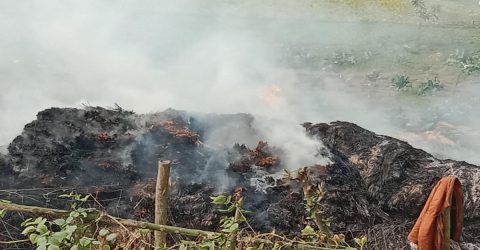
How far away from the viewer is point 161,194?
305 centimetres

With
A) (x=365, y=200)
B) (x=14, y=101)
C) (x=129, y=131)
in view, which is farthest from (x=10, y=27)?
(x=365, y=200)

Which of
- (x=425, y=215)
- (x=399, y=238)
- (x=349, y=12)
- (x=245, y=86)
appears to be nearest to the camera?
(x=425, y=215)

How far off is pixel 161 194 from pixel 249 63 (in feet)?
50.3

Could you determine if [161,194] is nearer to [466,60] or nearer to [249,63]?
[249,63]

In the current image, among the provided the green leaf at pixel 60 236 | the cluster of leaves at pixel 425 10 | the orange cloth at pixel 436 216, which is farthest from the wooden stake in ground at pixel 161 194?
the cluster of leaves at pixel 425 10

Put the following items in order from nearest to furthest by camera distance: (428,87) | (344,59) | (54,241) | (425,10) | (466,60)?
(54,241), (428,87), (466,60), (344,59), (425,10)

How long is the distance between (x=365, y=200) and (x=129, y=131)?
10.8 ft

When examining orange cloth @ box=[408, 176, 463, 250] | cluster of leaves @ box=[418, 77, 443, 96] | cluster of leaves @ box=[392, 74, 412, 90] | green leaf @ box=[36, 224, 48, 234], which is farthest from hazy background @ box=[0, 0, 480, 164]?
green leaf @ box=[36, 224, 48, 234]

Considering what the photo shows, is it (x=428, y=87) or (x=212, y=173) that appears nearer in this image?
(x=212, y=173)

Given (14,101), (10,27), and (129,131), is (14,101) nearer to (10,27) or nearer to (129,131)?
(129,131)

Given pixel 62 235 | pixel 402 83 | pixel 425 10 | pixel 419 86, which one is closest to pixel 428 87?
pixel 419 86

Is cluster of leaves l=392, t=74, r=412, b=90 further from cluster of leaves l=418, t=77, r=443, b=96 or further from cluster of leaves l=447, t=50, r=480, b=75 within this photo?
cluster of leaves l=447, t=50, r=480, b=75

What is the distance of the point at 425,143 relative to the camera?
12.6 m

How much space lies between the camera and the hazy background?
12.2 meters
